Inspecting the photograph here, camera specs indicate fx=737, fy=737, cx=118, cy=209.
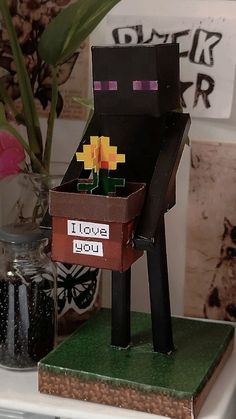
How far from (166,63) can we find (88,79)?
266 millimetres

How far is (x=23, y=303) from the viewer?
2.76 ft

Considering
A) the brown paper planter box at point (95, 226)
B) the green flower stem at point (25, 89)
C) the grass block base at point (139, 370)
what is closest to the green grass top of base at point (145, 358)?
the grass block base at point (139, 370)

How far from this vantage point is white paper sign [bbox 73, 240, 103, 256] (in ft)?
2.37

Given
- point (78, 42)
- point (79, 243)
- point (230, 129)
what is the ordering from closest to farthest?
point (79, 243) → point (78, 42) → point (230, 129)

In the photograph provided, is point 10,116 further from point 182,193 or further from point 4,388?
point 4,388

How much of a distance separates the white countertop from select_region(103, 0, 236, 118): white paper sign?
1.15 feet

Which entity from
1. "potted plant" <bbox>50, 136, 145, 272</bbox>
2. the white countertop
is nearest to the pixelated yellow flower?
"potted plant" <bbox>50, 136, 145, 272</bbox>

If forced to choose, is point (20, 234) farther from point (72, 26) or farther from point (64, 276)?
point (72, 26)

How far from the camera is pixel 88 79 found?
3.29 feet

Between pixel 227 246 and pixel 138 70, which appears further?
pixel 227 246

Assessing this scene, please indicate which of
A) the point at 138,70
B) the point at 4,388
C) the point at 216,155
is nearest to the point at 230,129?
the point at 216,155

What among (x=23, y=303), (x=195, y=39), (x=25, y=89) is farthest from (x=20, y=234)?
(x=195, y=39)

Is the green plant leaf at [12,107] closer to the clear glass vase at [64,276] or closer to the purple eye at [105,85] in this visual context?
the clear glass vase at [64,276]

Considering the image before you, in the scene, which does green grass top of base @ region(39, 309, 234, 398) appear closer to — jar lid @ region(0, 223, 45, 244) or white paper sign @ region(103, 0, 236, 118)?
jar lid @ region(0, 223, 45, 244)
